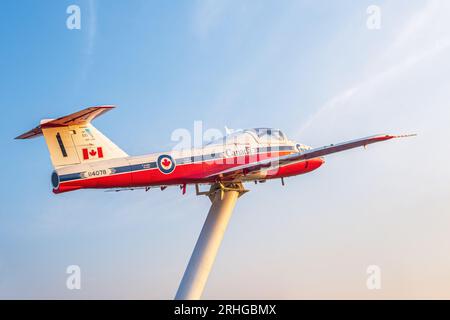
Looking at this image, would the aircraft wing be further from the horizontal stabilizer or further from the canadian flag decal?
the horizontal stabilizer

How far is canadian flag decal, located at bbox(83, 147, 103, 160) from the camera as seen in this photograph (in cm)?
2661

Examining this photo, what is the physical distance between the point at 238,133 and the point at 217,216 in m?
4.46

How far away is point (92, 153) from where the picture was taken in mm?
26719

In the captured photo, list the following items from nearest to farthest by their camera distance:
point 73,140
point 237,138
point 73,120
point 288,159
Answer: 1. point 73,120
2. point 73,140
3. point 288,159
4. point 237,138

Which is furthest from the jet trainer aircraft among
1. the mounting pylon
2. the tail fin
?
the mounting pylon

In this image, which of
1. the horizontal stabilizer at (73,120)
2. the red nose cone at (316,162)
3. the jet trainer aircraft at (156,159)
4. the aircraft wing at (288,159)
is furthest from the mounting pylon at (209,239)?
the horizontal stabilizer at (73,120)

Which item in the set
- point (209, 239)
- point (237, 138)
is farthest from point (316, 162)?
point (209, 239)

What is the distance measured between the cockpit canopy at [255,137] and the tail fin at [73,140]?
609cm

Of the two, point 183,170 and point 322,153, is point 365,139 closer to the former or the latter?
point 322,153

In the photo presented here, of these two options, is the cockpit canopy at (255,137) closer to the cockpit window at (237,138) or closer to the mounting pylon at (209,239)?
the cockpit window at (237,138)

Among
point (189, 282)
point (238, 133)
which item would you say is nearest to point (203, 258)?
point (189, 282)

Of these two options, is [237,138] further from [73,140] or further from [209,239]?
[73,140]

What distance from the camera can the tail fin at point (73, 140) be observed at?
85.9 ft

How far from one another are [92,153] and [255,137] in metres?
9.17
